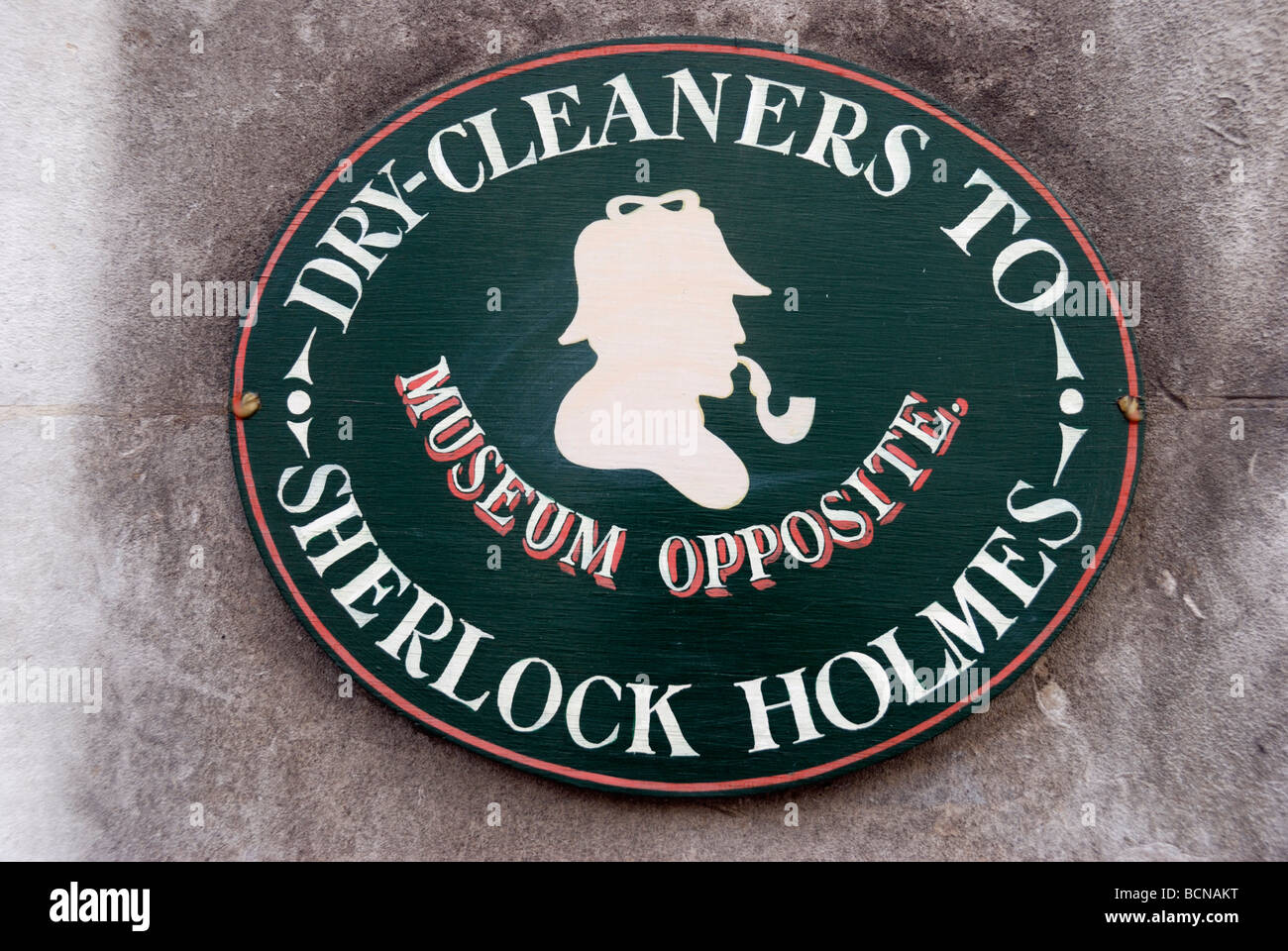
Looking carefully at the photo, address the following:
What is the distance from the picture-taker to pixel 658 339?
8.86ft

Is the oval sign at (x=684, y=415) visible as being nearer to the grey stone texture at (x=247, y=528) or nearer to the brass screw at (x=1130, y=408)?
the brass screw at (x=1130, y=408)

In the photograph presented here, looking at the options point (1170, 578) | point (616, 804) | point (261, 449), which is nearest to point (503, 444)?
point (261, 449)

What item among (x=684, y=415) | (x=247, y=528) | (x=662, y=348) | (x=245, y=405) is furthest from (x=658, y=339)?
(x=247, y=528)

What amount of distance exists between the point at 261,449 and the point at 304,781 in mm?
1029

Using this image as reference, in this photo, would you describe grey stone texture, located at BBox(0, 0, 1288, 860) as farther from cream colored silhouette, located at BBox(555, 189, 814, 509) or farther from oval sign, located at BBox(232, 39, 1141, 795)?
cream colored silhouette, located at BBox(555, 189, 814, 509)

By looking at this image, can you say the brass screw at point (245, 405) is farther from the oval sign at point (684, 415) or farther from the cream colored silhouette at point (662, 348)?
the cream colored silhouette at point (662, 348)

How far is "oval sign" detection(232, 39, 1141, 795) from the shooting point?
2617 millimetres

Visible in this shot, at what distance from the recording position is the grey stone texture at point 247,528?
267 centimetres

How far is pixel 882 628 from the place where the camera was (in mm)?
2621

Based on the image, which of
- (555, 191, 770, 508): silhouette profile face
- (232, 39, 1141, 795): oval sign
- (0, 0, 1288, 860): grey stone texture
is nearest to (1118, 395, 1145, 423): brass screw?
(232, 39, 1141, 795): oval sign

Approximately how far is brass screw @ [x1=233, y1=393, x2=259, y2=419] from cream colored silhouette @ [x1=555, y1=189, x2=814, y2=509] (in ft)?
3.06

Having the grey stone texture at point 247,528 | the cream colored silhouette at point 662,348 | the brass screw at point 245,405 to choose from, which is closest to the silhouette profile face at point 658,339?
the cream colored silhouette at point 662,348

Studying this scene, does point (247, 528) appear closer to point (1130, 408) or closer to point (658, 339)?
point (658, 339)

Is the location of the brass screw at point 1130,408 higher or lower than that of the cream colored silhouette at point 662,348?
lower
